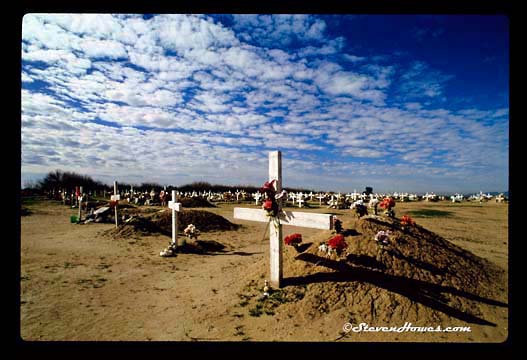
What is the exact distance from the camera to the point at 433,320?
15.7 feet

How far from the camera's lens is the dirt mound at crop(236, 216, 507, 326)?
196 inches

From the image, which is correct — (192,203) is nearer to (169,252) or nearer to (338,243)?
(169,252)

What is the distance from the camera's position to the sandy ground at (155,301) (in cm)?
462

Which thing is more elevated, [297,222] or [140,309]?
[297,222]

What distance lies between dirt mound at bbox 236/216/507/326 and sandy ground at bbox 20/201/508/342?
20 cm

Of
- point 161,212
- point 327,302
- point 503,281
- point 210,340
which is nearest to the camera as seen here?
point 210,340

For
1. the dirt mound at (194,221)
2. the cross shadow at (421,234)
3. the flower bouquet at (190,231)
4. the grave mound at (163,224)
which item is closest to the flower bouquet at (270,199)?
the cross shadow at (421,234)

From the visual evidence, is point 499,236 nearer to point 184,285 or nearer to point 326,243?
point 326,243

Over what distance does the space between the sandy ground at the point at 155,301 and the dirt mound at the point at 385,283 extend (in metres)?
0.20

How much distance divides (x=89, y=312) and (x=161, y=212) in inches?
395

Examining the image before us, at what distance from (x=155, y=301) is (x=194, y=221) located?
988cm
